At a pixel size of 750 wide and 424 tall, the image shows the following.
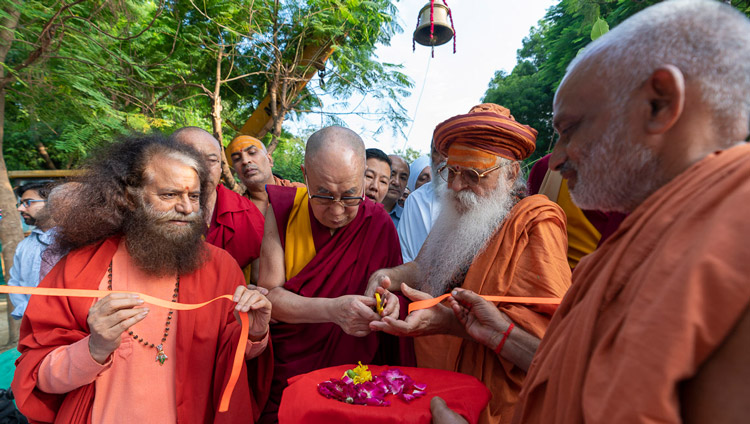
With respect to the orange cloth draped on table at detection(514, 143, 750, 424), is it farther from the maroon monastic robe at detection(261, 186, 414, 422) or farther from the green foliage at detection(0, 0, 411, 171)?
the green foliage at detection(0, 0, 411, 171)

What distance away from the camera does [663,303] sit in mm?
707

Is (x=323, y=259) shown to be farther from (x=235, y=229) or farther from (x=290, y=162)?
(x=290, y=162)

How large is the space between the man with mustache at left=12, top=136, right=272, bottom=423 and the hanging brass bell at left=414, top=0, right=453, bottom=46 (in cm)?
581

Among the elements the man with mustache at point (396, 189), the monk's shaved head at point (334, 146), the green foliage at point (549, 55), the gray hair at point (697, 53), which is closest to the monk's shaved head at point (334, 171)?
the monk's shaved head at point (334, 146)

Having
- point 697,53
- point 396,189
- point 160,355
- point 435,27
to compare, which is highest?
point 435,27

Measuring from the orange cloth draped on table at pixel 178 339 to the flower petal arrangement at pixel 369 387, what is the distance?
0.78 meters

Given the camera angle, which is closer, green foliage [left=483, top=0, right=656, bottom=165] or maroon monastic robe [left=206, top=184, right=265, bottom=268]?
maroon monastic robe [left=206, top=184, right=265, bottom=268]

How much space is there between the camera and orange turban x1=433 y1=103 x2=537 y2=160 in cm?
248

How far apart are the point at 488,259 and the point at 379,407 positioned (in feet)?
3.60

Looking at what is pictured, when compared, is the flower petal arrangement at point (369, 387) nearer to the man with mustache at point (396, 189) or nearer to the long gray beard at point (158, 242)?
the long gray beard at point (158, 242)

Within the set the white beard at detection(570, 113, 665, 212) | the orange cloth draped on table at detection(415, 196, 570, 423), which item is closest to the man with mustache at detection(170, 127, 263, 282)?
the orange cloth draped on table at detection(415, 196, 570, 423)

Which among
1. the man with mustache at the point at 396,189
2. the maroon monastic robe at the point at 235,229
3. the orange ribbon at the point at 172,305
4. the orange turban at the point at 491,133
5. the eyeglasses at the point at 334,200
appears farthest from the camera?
the man with mustache at the point at 396,189

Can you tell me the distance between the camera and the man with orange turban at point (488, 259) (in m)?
1.96

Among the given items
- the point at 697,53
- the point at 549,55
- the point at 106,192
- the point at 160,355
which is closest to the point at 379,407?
the point at 160,355
